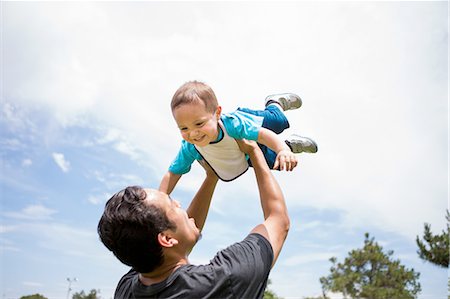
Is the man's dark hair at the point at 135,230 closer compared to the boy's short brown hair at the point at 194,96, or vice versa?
the man's dark hair at the point at 135,230

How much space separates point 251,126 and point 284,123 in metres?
0.63

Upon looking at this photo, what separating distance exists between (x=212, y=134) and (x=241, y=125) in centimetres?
24

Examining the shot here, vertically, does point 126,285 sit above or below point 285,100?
below

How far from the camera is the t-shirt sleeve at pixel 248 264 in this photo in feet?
7.18

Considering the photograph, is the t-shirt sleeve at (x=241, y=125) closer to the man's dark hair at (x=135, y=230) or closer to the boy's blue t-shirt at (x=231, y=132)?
the boy's blue t-shirt at (x=231, y=132)

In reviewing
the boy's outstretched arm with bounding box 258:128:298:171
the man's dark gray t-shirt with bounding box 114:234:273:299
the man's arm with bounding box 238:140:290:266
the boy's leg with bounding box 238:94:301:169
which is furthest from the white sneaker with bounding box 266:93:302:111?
the man's dark gray t-shirt with bounding box 114:234:273:299

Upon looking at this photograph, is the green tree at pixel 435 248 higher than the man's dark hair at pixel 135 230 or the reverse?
higher

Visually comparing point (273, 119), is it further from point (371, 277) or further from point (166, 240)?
point (371, 277)

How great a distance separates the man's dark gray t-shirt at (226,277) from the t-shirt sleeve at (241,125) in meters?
1.16

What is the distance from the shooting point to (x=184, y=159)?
146 inches

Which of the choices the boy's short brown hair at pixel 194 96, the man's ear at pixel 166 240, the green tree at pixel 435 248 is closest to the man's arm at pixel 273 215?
the man's ear at pixel 166 240

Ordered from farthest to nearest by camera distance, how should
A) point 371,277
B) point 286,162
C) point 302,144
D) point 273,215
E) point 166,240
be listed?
point 371,277, point 302,144, point 286,162, point 273,215, point 166,240

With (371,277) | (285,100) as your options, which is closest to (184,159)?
(285,100)

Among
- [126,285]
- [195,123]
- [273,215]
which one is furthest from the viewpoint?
[195,123]
